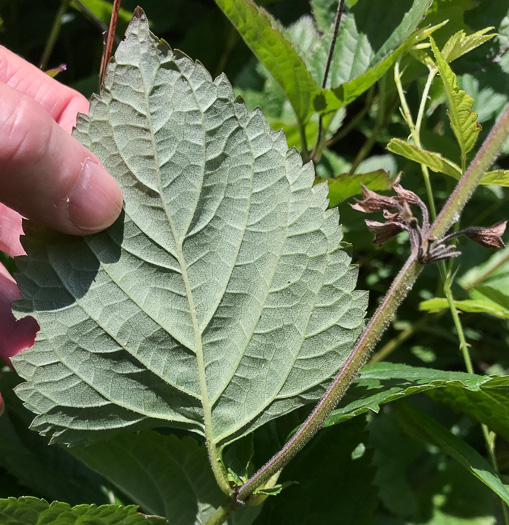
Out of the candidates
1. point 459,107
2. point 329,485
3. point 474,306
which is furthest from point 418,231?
point 329,485

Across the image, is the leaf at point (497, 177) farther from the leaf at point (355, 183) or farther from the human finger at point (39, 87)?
the human finger at point (39, 87)

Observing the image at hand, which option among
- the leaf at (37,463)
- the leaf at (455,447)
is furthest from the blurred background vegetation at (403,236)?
the leaf at (37,463)

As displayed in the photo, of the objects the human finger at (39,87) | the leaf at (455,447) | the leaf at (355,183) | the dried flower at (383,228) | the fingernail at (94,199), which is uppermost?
the human finger at (39,87)

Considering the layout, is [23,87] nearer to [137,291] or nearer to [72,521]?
[137,291]

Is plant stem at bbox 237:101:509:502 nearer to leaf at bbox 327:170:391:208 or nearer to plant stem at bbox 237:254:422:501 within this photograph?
plant stem at bbox 237:254:422:501

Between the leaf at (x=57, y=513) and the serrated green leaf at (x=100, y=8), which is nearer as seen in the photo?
the leaf at (x=57, y=513)

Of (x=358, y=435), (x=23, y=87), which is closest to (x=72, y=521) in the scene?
(x=358, y=435)

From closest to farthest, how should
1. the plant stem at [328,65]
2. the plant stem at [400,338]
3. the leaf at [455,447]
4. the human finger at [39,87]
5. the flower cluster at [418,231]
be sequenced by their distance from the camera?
the flower cluster at [418,231]
the leaf at [455,447]
the plant stem at [328,65]
the human finger at [39,87]
the plant stem at [400,338]
